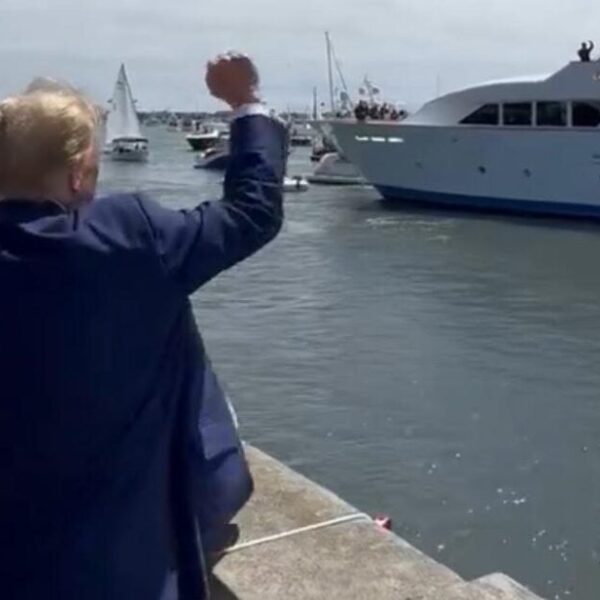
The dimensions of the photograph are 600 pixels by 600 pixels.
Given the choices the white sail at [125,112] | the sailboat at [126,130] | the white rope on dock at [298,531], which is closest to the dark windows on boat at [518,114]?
the white rope on dock at [298,531]

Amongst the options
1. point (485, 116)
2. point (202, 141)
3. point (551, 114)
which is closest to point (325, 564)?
point (551, 114)

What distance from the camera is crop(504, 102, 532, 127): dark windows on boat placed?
2788 centimetres

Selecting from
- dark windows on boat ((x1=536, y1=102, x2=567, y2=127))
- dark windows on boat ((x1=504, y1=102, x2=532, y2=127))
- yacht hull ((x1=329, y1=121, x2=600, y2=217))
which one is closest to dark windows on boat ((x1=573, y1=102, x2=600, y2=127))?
dark windows on boat ((x1=536, y1=102, x2=567, y2=127))

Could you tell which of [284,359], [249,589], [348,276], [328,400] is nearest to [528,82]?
[348,276]

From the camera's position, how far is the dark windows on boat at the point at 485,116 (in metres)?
28.4

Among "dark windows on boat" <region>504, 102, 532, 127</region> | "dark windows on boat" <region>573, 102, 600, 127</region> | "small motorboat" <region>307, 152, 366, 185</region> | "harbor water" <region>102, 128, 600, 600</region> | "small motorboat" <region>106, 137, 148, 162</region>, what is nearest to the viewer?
"harbor water" <region>102, 128, 600, 600</region>

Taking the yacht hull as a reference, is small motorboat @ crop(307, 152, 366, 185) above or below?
below

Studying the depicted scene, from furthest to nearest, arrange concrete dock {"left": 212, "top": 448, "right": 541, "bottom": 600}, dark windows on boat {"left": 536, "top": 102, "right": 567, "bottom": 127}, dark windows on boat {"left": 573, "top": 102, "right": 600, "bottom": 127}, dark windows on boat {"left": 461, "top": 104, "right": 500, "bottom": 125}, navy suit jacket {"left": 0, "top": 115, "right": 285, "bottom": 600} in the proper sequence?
dark windows on boat {"left": 461, "top": 104, "right": 500, "bottom": 125} → dark windows on boat {"left": 536, "top": 102, "right": 567, "bottom": 127} → dark windows on boat {"left": 573, "top": 102, "right": 600, "bottom": 127} → concrete dock {"left": 212, "top": 448, "right": 541, "bottom": 600} → navy suit jacket {"left": 0, "top": 115, "right": 285, "bottom": 600}

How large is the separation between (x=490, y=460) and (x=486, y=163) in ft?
68.2

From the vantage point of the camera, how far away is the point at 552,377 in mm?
11203

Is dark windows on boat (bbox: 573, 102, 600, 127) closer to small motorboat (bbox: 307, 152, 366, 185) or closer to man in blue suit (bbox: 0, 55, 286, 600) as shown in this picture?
small motorboat (bbox: 307, 152, 366, 185)

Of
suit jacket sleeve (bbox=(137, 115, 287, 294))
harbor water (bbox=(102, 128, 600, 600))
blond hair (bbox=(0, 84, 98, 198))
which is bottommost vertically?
harbor water (bbox=(102, 128, 600, 600))

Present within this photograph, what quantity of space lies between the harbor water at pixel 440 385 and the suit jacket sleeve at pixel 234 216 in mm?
2058

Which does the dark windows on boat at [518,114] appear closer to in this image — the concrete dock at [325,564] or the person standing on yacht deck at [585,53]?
the person standing on yacht deck at [585,53]
